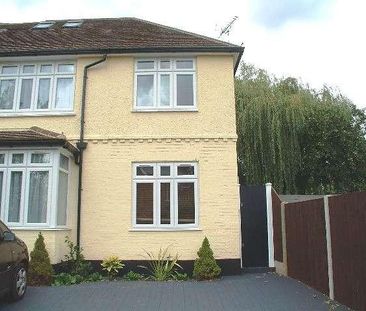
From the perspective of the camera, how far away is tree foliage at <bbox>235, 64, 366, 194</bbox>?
1952cm

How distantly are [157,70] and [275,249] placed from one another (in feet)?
20.6

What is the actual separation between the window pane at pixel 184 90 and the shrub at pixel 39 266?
5.45 meters

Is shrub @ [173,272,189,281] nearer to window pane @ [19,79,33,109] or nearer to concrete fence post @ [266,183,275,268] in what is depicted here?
concrete fence post @ [266,183,275,268]

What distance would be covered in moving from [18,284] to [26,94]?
6.77 metres

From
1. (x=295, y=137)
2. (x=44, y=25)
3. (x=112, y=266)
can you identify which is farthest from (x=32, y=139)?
(x=295, y=137)

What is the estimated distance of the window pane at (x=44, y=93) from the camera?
13.2 meters

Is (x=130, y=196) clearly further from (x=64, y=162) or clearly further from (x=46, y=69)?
(x=46, y=69)

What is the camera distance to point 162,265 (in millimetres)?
11672

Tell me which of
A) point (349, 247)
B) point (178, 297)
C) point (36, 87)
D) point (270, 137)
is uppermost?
point (36, 87)

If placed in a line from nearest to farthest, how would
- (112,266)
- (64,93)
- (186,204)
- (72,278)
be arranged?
(72,278) < (112,266) < (186,204) < (64,93)

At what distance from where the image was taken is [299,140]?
21.0 m

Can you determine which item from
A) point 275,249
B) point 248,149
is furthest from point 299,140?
point 275,249

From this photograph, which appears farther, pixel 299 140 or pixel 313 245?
pixel 299 140

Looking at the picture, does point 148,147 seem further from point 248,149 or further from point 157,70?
point 248,149
